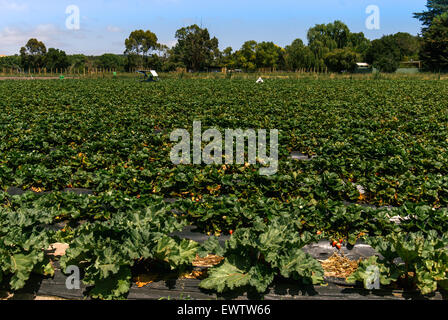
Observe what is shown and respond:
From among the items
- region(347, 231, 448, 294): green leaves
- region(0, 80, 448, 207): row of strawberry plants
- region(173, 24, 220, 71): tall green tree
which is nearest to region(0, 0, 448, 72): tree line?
region(173, 24, 220, 71): tall green tree

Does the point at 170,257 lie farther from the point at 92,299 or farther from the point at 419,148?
the point at 419,148

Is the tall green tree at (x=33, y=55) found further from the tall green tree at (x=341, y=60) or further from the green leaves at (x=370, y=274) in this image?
the green leaves at (x=370, y=274)

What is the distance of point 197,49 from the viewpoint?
67.1 metres

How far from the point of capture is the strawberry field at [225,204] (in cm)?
346

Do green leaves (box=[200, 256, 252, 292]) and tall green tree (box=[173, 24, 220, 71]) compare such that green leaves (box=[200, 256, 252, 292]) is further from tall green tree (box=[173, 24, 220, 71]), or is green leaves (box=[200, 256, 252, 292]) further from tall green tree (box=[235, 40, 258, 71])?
tall green tree (box=[235, 40, 258, 71])

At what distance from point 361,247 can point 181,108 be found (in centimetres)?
1177

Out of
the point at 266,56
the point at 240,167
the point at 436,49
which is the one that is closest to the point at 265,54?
the point at 266,56

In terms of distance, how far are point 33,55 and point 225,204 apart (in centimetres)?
8416

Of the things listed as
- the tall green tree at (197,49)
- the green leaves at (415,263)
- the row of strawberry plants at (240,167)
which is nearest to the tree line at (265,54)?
the tall green tree at (197,49)

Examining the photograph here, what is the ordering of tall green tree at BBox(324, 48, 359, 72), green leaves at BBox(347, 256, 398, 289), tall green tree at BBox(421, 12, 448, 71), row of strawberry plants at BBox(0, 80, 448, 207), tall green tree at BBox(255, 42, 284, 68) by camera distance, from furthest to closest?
tall green tree at BBox(255, 42, 284, 68) → tall green tree at BBox(324, 48, 359, 72) → tall green tree at BBox(421, 12, 448, 71) → row of strawberry plants at BBox(0, 80, 448, 207) → green leaves at BBox(347, 256, 398, 289)

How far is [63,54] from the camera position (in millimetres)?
72062

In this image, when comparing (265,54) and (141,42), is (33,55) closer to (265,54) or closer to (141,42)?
(141,42)

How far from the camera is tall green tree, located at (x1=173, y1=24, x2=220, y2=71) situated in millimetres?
67250
